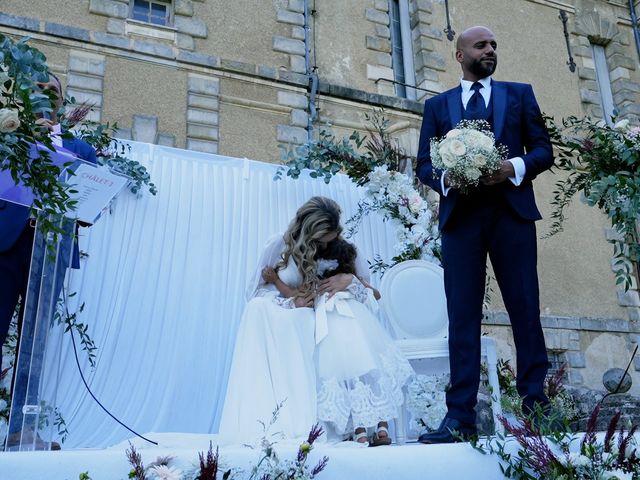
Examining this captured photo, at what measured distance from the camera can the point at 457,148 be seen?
2711 mm

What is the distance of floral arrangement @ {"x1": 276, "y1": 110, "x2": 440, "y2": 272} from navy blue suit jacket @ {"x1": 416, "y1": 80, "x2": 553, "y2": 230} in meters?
1.61

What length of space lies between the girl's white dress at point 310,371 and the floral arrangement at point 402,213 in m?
1.13

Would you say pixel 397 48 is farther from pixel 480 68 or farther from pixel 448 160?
pixel 448 160

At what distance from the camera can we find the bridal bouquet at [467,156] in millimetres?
2689

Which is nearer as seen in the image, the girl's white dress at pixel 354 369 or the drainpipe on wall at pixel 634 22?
the girl's white dress at pixel 354 369

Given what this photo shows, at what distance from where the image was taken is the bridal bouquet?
2689 millimetres

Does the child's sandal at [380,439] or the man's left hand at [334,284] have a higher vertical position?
the man's left hand at [334,284]

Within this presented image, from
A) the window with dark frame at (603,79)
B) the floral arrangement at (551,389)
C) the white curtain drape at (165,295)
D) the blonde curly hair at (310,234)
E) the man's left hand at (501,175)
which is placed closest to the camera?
the man's left hand at (501,175)

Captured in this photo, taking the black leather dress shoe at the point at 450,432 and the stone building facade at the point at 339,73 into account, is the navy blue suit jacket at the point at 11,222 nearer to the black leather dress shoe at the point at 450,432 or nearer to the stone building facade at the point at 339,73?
the black leather dress shoe at the point at 450,432

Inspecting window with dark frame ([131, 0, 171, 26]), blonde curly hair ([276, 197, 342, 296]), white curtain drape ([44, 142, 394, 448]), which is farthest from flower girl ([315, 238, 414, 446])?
window with dark frame ([131, 0, 171, 26])

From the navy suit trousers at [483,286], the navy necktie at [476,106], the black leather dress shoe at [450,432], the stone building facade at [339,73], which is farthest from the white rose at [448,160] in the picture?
the stone building facade at [339,73]

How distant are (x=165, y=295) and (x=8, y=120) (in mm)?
2073

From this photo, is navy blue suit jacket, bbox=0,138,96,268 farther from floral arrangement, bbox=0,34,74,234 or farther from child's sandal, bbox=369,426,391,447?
child's sandal, bbox=369,426,391,447

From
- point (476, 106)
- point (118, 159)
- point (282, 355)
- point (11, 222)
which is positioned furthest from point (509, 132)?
point (118, 159)
